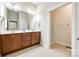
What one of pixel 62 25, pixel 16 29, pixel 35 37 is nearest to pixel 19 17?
pixel 16 29

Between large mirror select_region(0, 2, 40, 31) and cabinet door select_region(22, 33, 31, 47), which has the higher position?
large mirror select_region(0, 2, 40, 31)

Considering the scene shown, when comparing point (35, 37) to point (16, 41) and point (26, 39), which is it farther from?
point (16, 41)

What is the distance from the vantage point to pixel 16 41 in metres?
3.56

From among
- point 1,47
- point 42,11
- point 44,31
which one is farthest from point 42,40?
point 1,47

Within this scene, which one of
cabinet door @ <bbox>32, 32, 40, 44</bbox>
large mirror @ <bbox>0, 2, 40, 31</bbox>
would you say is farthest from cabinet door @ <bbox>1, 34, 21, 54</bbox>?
cabinet door @ <bbox>32, 32, 40, 44</bbox>

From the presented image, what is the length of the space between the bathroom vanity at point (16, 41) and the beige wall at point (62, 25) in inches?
61.0

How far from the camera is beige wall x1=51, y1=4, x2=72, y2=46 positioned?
4742 mm

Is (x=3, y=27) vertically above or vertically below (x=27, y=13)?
below

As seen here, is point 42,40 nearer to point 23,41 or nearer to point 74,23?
point 23,41

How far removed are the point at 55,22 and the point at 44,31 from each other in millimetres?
1559

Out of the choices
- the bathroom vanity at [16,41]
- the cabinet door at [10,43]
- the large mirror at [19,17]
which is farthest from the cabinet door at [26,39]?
the large mirror at [19,17]

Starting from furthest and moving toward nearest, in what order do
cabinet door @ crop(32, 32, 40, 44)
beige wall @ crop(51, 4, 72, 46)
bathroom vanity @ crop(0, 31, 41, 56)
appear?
beige wall @ crop(51, 4, 72, 46) < cabinet door @ crop(32, 32, 40, 44) < bathroom vanity @ crop(0, 31, 41, 56)

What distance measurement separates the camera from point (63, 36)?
521 centimetres

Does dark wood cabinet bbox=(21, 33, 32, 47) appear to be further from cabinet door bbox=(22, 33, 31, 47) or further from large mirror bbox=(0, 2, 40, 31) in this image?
large mirror bbox=(0, 2, 40, 31)
